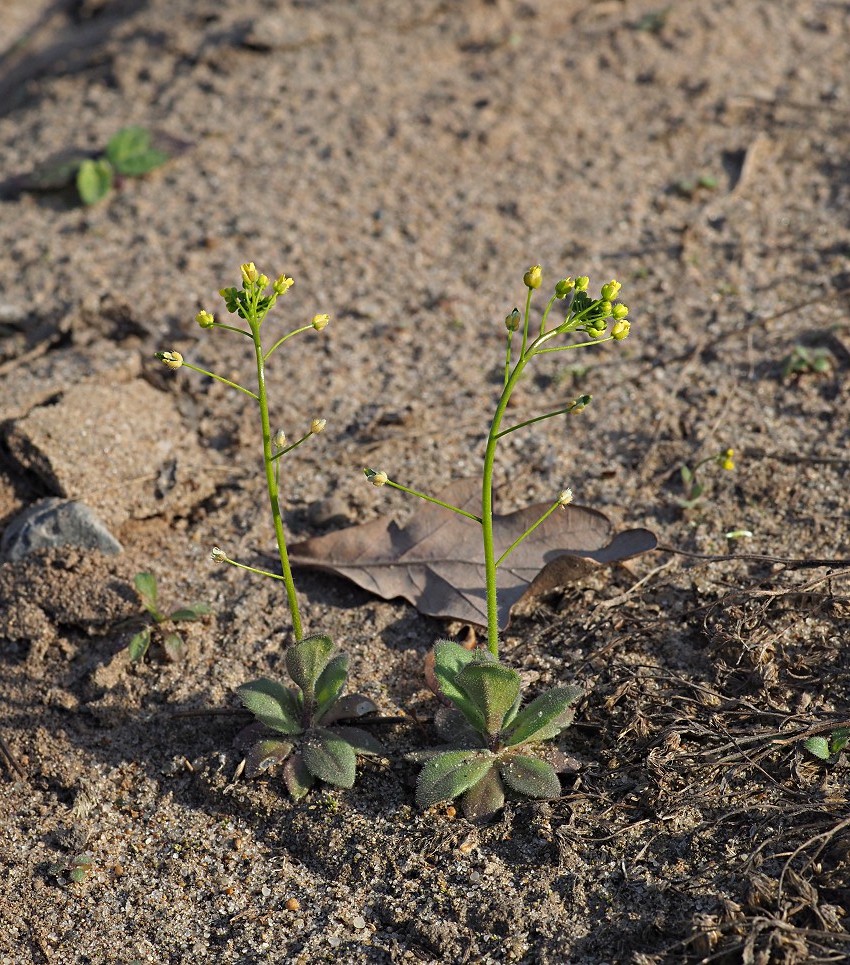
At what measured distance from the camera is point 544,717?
2465mm

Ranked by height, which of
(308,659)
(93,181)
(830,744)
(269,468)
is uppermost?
(93,181)

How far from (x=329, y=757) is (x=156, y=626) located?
0.74 metres

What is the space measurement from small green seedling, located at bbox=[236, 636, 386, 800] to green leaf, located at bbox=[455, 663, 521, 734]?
1.01 ft

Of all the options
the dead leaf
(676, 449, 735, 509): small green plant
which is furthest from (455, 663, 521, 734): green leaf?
(676, 449, 735, 509): small green plant

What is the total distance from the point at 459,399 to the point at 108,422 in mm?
1236

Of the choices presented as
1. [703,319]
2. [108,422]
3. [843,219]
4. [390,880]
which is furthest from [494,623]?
[843,219]

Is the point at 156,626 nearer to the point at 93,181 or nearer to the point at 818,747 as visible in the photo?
the point at 818,747

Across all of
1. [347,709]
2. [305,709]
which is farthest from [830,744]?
[305,709]

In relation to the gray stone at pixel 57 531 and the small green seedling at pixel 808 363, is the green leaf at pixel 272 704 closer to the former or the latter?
the gray stone at pixel 57 531

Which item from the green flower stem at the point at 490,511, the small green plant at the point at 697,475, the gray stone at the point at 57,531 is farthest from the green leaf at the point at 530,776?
the gray stone at the point at 57,531

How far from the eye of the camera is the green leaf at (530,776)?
238cm

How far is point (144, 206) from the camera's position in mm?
4602

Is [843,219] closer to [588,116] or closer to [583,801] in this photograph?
[588,116]

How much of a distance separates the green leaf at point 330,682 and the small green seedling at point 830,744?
114 centimetres
